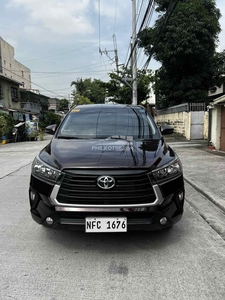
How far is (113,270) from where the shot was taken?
262 centimetres

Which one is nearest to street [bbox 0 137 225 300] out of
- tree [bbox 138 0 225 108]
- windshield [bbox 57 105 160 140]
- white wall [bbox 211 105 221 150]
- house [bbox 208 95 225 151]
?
windshield [bbox 57 105 160 140]

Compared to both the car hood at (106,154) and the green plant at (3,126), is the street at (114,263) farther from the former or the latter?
the green plant at (3,126)

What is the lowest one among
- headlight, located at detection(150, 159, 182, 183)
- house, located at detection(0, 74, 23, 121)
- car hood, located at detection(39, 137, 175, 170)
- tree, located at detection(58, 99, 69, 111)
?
headlight, located at detection(150, 159, 182, 183)

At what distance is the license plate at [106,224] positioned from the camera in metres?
2.69

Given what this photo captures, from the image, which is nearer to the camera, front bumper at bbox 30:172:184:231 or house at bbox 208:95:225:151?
front bumper at bbox 30:172:184:231

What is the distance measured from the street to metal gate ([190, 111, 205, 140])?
13368 millimetres

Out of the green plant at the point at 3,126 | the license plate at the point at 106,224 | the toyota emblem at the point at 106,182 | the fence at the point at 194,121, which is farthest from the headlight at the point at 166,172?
the green plant at the point at 3,126

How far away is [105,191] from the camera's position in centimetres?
267

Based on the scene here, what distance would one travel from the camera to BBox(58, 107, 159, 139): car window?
12.8 feet

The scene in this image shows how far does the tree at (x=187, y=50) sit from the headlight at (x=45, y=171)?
13644mm

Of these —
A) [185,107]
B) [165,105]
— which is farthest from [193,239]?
[165,105]

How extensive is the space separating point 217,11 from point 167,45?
518cm

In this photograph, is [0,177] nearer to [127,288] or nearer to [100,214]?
[100,214]

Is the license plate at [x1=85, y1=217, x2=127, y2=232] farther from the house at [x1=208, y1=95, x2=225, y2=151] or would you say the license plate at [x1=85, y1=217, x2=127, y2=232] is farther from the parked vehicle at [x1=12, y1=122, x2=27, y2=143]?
the parked vehicle at [x1=12, y1=122, x2=27, y2=143]
